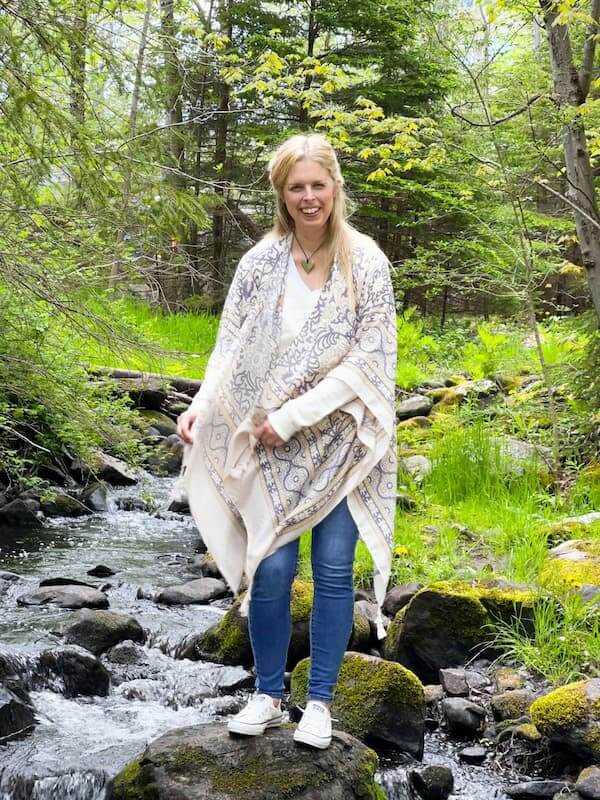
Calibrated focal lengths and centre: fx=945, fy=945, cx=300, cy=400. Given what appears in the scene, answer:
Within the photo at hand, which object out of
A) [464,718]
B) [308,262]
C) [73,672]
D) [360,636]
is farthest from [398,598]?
[308,262]

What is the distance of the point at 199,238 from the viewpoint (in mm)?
17719

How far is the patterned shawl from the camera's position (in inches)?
108

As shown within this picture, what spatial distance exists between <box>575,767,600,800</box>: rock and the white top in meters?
1.98

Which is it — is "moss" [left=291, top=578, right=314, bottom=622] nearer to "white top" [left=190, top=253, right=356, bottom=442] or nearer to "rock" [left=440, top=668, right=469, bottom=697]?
"rock" [left=440, top=668, right=469, bottom=697]

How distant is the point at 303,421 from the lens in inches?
104

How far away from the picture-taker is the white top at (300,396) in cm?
266

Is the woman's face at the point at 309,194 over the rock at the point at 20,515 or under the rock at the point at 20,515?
over

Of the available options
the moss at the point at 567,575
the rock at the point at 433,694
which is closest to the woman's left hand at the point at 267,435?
the rock at the point at 433,694

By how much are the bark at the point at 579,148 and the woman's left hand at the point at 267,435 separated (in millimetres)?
5153

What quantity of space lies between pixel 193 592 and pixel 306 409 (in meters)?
3.85

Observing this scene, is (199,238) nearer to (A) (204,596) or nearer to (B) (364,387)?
(A) (204,596)

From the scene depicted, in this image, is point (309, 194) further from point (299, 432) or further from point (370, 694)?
point (370, 694)

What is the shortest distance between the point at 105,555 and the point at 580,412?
3940 mm

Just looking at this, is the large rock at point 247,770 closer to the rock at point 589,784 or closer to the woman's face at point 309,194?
the rock at point 589,784
